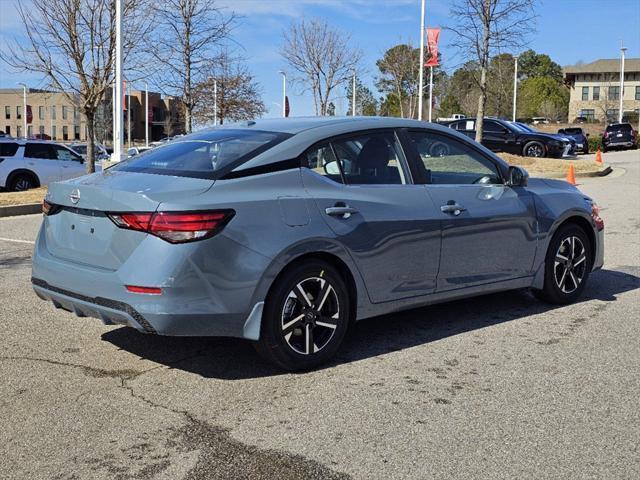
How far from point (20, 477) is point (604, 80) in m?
101

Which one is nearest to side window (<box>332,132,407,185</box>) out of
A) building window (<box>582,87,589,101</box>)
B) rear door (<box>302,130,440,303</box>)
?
rear door (<box>302,130,440,303</box>)

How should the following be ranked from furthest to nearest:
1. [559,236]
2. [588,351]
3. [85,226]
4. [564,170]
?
[564,170] < [559,236] < [588,351] < [85,226]

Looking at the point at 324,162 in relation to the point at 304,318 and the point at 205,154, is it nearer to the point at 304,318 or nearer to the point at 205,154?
the point at 205,154

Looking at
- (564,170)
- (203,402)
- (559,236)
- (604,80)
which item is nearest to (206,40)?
(564,170)

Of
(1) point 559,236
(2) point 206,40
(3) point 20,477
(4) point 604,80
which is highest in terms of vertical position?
(4) point 604,80

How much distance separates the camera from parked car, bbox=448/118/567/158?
27672 millimetres

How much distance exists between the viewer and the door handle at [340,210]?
185 inches

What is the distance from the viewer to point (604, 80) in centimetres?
9450

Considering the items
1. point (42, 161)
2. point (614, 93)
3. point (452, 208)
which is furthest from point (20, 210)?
point (614, 93)

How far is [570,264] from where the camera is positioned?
21.3ft

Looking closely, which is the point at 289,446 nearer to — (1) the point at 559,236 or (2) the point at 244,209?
(2) the point at 244,209

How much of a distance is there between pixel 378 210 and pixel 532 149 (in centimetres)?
2436

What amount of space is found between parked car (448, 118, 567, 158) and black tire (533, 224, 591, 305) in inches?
839

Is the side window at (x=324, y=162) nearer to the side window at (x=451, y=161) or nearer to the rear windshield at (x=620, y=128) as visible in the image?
the side window at (x=451, y=161)
